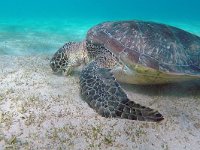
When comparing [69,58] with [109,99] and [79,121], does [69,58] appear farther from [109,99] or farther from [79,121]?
[79,121]

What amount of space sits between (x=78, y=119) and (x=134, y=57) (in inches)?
75.9

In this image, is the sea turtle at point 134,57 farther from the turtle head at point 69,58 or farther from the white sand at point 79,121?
the white sand at point 79,121

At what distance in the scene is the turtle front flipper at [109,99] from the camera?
4125 mm

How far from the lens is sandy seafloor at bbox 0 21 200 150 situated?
140 inches

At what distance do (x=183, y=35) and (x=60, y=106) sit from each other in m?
3.29

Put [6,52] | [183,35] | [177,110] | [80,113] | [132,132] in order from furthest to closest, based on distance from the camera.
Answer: [6,52], [183,35], [177,110], [80,113], [132,132]

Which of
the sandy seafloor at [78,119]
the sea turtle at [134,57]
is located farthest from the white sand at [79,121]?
the sea turtle at [134,57]

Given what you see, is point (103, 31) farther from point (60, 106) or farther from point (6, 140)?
point (6, 140)

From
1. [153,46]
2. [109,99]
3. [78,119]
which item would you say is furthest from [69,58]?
[78,119]

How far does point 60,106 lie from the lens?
4.54 meters

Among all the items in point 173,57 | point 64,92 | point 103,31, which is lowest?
point 64,92

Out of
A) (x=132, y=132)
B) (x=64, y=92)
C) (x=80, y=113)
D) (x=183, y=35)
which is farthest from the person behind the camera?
(x=183, y=35)

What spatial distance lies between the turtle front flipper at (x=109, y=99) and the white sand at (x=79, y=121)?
0.37 feet

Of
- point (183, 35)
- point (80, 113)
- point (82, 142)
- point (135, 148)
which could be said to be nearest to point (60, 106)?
point (80, 113)
